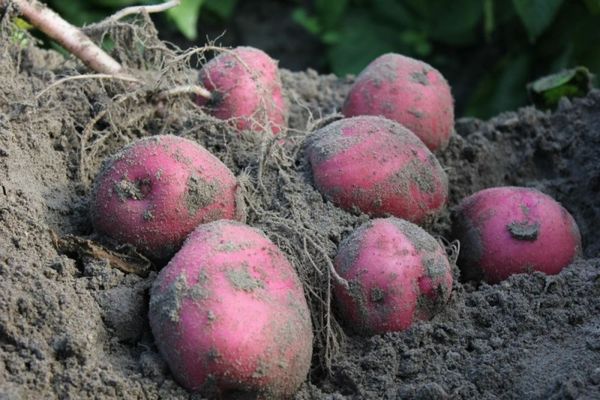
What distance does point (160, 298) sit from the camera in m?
1.53

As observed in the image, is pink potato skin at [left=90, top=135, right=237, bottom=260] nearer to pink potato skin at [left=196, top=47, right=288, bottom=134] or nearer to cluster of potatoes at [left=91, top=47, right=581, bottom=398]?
cluster of potatoes at [left=91, top=47, right=581, bottom=398]

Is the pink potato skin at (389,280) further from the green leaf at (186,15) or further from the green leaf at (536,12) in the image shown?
the green leaf at (186,15)

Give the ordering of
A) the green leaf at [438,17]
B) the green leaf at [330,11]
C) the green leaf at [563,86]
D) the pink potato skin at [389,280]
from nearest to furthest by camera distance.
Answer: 1. the pink potato skin at [389,280]
2. the green leaf at [563,86]
3. the green leaf at [438,17]
4. the green leaf at [330,11]

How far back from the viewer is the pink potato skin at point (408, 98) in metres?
2.20

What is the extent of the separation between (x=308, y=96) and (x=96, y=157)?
2.85 ft

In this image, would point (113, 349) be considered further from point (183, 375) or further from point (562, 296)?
point (562, 296)

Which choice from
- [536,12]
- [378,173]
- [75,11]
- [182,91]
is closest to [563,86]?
[536,12]

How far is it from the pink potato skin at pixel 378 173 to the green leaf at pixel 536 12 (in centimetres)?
169

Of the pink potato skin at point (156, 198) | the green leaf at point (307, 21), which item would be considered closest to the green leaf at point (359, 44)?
the green leaf at point (307, 21)

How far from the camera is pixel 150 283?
5.53 ft

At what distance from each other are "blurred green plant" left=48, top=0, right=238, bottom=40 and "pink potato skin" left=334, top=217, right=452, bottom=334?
2.41m

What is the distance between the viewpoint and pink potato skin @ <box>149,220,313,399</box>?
1.46 metres

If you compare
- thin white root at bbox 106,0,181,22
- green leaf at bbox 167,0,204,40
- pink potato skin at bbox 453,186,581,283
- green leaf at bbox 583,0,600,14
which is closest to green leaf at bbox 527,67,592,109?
pink potato skin at bbox 453,186,581,283

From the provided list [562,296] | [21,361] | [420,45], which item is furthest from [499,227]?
[420,45]
